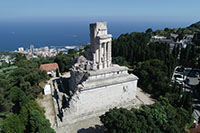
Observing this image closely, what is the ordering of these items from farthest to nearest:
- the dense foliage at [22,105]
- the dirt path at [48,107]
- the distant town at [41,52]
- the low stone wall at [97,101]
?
the distant town at [41,52] < the dirt path at [48,107] < the low stone wall at [97,101] < the dense foliage at [22,105]

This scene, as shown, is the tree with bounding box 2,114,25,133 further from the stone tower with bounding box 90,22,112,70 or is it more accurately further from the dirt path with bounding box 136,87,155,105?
the dirt path with bounding box 136,87,155,105

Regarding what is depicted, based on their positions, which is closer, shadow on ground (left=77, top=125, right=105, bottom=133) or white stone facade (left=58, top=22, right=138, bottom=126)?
shadow on ground (left=77, top=125, right=105, bottom=133)

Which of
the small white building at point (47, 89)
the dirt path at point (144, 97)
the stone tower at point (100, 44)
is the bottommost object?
the dirt path at point (144, 97)

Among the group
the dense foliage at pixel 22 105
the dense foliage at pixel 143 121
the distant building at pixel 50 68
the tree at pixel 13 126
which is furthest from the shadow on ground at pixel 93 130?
the distant building at pixel 50 68

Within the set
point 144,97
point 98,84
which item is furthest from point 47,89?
point 144,97

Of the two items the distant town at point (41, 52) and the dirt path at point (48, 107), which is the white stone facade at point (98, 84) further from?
the distant town at point (41, 52)

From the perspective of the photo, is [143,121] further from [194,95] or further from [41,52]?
[41,52]

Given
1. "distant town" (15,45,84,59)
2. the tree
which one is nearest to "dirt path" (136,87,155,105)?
the tree
